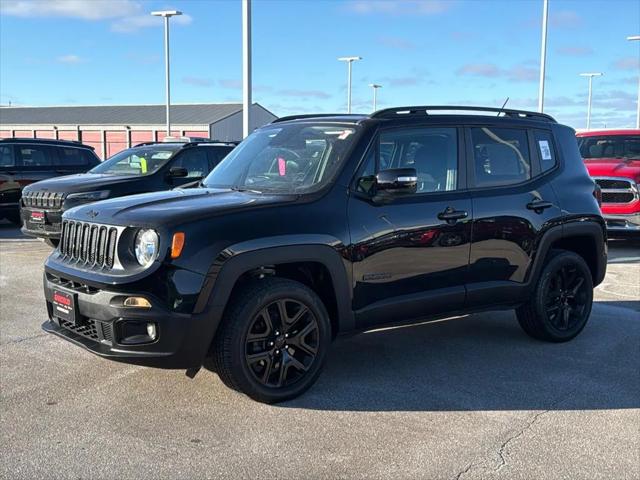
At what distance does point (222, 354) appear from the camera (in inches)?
160

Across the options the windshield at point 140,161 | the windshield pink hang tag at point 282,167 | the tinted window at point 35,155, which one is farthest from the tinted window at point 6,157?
the windshield pink hang tag at point 282,167

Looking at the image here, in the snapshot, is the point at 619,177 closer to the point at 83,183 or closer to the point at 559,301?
the point at 559,301

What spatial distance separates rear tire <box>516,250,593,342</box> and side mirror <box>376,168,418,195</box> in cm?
178

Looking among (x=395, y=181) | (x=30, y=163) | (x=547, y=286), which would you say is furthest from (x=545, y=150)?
(x=30, y=163)

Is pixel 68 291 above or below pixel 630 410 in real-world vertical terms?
above

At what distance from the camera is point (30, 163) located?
1384cm

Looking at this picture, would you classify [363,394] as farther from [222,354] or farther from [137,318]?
[137,318]

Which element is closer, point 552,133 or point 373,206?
point 373,206

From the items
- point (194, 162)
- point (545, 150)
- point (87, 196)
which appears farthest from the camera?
point (194, 162)

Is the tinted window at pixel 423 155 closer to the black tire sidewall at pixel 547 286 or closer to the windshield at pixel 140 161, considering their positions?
the black tire sidewall at pixel 547 286

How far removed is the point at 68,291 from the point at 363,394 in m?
2.03

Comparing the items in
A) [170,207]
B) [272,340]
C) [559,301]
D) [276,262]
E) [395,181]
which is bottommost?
[559,301]

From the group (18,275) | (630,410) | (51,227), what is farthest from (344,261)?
(51,227)

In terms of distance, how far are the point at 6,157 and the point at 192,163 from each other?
16.3 feet
